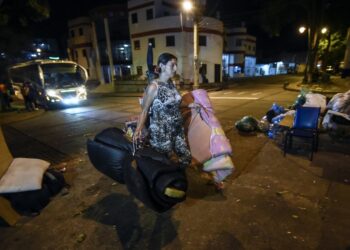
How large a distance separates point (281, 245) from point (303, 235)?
13.4 inches

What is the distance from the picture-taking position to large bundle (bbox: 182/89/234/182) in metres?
3.43

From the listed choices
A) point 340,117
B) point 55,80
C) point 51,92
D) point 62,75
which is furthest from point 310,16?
point 51,92

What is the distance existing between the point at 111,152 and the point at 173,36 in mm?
24176

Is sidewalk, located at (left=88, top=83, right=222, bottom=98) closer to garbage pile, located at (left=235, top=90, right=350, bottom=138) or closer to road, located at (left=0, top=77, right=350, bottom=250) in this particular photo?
garbage pile, located at (left=235, top=90, right=350, bottom=138)

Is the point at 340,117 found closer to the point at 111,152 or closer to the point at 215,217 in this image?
the point at 215,217

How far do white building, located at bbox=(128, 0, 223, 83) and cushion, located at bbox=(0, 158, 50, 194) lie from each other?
20272mm

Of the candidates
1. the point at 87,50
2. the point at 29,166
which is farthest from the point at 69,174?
the point at 87,50

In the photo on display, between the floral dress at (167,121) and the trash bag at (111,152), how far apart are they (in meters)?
0.41

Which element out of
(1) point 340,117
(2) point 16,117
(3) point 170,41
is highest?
(3) point 170,41

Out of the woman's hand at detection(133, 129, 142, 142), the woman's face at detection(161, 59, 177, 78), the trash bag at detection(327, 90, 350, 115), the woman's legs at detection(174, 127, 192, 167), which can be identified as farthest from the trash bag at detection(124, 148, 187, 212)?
the trash bag at detection(327, 90, 350, 115)

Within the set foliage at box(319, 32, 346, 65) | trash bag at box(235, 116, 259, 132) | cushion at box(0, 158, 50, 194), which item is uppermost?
foliage at box(319, 32, 346, 65)

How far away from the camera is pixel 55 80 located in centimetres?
1374

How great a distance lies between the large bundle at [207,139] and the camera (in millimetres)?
3426

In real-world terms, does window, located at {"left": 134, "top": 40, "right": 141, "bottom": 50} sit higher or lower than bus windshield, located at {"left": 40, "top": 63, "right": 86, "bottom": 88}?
higher
